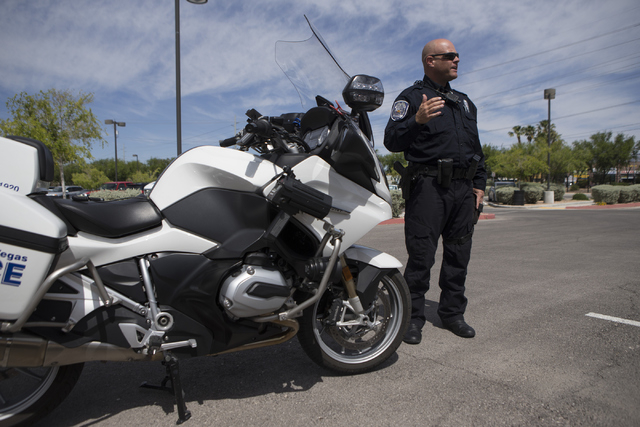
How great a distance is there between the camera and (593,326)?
3102mm

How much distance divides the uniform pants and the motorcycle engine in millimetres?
1282

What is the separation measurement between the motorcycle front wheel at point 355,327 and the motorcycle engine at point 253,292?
13.9 inches

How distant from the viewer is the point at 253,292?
1905mm

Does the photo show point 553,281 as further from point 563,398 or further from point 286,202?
point 286,202

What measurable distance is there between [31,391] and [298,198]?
151 centimetres

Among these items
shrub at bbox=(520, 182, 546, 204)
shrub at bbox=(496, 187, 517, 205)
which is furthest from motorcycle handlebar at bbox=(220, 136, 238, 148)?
shrub at bbox=(520, 182, 546, 204)

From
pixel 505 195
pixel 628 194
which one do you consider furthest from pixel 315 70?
pixel 628 194

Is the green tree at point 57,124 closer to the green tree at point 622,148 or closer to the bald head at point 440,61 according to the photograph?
the bald head at point 440,61

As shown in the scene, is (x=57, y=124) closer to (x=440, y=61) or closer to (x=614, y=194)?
(x=440, y=61)

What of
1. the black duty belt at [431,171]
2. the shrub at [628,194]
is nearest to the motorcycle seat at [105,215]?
the black duty belt at [431,171]

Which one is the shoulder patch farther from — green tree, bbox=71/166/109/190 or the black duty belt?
green tree, bbox=71/166/109/190

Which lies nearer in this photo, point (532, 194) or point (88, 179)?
point (532, 194)

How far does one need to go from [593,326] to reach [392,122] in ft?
7.27

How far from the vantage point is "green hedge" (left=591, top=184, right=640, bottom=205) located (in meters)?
23.7
